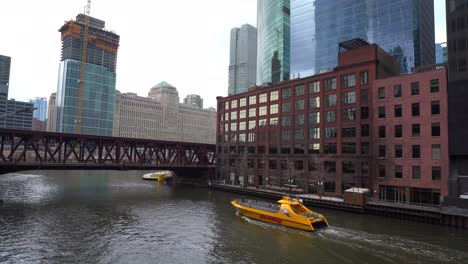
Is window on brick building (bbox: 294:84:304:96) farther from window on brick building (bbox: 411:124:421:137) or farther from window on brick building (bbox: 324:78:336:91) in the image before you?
window on brick building (bbox: 411:124:421:137)

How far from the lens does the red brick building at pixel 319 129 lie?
61094 millimetres

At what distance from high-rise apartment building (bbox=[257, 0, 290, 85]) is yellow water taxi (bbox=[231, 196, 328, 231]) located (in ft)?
384

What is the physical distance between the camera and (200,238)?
120 ft

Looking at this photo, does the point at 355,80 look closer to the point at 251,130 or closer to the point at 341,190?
the point at 341,190

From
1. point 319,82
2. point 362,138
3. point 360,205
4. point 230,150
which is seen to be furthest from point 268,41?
point 360,205

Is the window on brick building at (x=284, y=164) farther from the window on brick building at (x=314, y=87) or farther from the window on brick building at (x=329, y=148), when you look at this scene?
the window on brick building at (x=314, y=87)

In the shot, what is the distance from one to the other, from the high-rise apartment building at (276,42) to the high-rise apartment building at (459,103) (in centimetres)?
10487

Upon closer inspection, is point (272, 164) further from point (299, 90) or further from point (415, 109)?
point (415, 109)

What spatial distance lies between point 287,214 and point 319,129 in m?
31.5

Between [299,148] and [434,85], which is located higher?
[434,85]

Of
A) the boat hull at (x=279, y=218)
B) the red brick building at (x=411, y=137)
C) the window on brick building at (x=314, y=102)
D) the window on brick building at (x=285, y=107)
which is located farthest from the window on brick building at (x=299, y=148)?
the boat hull at (x=279, y=218)

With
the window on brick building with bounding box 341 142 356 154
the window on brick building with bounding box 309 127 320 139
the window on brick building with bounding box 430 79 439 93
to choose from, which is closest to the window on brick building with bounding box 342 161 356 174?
the window on brick building with bounding box 341 142 356 154

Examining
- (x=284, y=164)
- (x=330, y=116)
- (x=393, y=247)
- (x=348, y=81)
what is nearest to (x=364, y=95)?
(x=348, y=81)

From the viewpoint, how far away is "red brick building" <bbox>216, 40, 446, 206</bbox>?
61094mm
